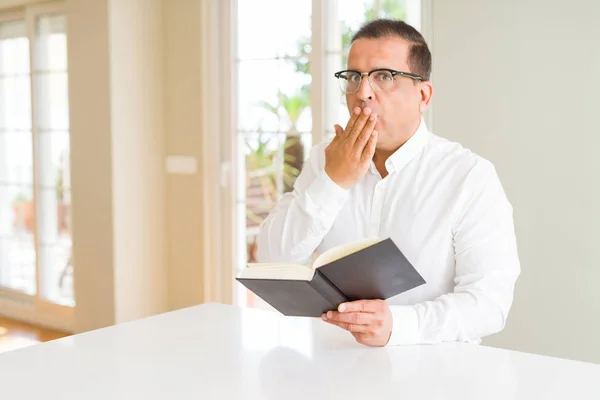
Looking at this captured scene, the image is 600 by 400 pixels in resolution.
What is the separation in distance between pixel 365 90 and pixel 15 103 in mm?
4305

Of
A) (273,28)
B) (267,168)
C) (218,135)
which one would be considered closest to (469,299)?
(267,168)

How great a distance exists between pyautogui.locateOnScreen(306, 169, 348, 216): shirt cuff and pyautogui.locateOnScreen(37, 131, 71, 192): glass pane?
3391mm

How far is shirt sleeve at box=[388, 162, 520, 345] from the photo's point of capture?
1.76m

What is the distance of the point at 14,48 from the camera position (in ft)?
18.1

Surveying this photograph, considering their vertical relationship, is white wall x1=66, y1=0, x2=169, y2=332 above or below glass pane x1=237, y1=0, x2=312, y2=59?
below

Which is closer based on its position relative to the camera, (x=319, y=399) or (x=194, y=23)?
(x=319, y=399)

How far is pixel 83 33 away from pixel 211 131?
99 cm

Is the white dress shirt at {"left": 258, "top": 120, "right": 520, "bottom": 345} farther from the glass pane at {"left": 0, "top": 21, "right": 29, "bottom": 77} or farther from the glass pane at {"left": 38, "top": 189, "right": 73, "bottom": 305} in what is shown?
the glass pane at {"left": 0, "top": 21, "right": 29, "bottom": 77}

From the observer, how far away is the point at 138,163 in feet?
15.0

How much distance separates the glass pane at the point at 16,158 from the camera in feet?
18.3

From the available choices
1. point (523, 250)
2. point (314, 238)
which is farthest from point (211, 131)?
point (314, 238)

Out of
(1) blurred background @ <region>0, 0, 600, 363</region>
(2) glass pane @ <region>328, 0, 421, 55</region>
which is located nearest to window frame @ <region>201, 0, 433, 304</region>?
(1) blurred background @ <region>0, 0, 600, 363</region>

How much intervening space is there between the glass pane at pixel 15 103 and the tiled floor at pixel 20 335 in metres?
1.41

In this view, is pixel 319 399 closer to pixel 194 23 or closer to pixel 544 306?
pixel 544 306
